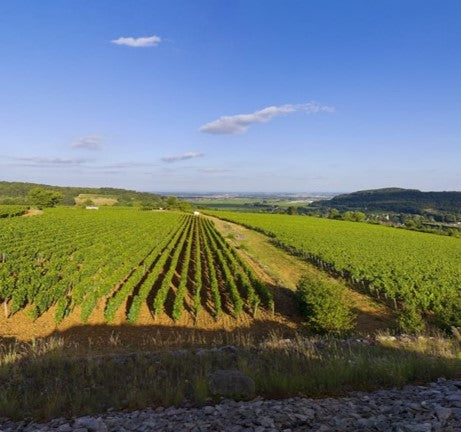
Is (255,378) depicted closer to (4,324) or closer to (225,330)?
(225,330)

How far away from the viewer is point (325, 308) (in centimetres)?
1964

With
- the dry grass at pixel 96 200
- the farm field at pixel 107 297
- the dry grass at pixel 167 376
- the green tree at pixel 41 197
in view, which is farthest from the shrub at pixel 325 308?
the dry grass at pixel 96 200

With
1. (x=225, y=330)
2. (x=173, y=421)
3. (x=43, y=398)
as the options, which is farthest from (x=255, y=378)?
(x=225, y=330)

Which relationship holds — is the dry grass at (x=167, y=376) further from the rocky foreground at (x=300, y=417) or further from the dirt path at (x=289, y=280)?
the dirt path at (x=289, y=280)

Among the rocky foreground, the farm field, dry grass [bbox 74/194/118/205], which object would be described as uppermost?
dry grass [bbox 74/194/118/205]

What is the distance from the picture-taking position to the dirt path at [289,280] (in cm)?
2425

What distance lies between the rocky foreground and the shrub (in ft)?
42.1

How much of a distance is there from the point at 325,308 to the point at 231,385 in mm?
13864

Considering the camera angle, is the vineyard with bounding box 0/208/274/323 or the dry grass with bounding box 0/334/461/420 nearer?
the dry grass with bounding box 0/334/461/420

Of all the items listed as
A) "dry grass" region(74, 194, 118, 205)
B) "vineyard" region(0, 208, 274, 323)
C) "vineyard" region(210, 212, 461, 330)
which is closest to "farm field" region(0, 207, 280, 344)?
"vineyard" region(0, 208, 274, 323)

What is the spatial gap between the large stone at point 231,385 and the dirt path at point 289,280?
54.9 feet

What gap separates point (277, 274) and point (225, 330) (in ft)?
53.9

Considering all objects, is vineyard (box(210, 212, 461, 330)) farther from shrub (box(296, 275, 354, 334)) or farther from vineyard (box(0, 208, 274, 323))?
vineyard (box(0, 208, 274, 323))

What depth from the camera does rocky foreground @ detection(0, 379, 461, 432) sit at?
5.20 metres
